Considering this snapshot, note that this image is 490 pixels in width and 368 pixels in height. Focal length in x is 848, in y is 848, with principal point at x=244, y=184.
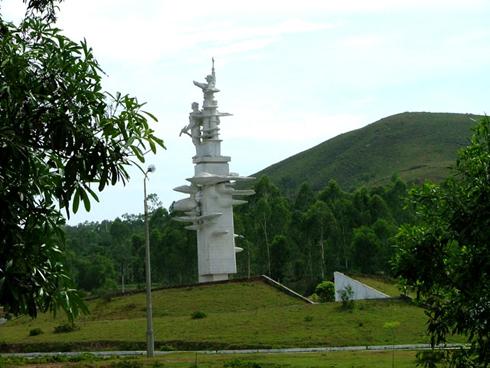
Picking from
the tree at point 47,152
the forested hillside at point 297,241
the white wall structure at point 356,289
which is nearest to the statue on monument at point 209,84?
the white wall structure at point 356,289

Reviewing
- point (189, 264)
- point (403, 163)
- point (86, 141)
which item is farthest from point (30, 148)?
point (403, 163)

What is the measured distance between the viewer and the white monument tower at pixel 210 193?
50.8 meters

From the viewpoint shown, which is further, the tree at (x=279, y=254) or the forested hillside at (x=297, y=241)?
the tree at (x=279, y=254)

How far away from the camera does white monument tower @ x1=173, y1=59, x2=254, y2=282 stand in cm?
5084

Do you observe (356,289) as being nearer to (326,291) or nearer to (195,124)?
(326,291)

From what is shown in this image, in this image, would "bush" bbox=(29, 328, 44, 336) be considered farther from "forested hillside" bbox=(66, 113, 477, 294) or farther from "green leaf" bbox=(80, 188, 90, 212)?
"green leaf" bbox=(80, 188, 90, 212)

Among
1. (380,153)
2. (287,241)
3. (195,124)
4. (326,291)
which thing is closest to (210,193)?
(195,124)

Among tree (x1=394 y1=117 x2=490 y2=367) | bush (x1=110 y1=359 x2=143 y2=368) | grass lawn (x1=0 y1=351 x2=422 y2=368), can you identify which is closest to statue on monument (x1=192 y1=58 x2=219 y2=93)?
grass lawn (x1=0 y1=351 x2=422 y2=368)

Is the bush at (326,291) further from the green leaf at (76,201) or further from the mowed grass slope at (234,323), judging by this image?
the green leaf at (76,201)

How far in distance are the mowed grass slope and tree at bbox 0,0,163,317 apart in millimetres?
24587

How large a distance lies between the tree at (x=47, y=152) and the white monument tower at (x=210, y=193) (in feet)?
142

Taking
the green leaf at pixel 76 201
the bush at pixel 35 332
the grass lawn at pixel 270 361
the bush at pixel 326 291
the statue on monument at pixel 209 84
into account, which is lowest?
the bush at pixel 35 332

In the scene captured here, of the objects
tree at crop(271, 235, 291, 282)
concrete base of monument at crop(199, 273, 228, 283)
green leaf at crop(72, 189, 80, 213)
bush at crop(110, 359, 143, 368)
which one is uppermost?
green leaf at crop(72, 189, 80, 213)

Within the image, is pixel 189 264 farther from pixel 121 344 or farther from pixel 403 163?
pixel 403 163
